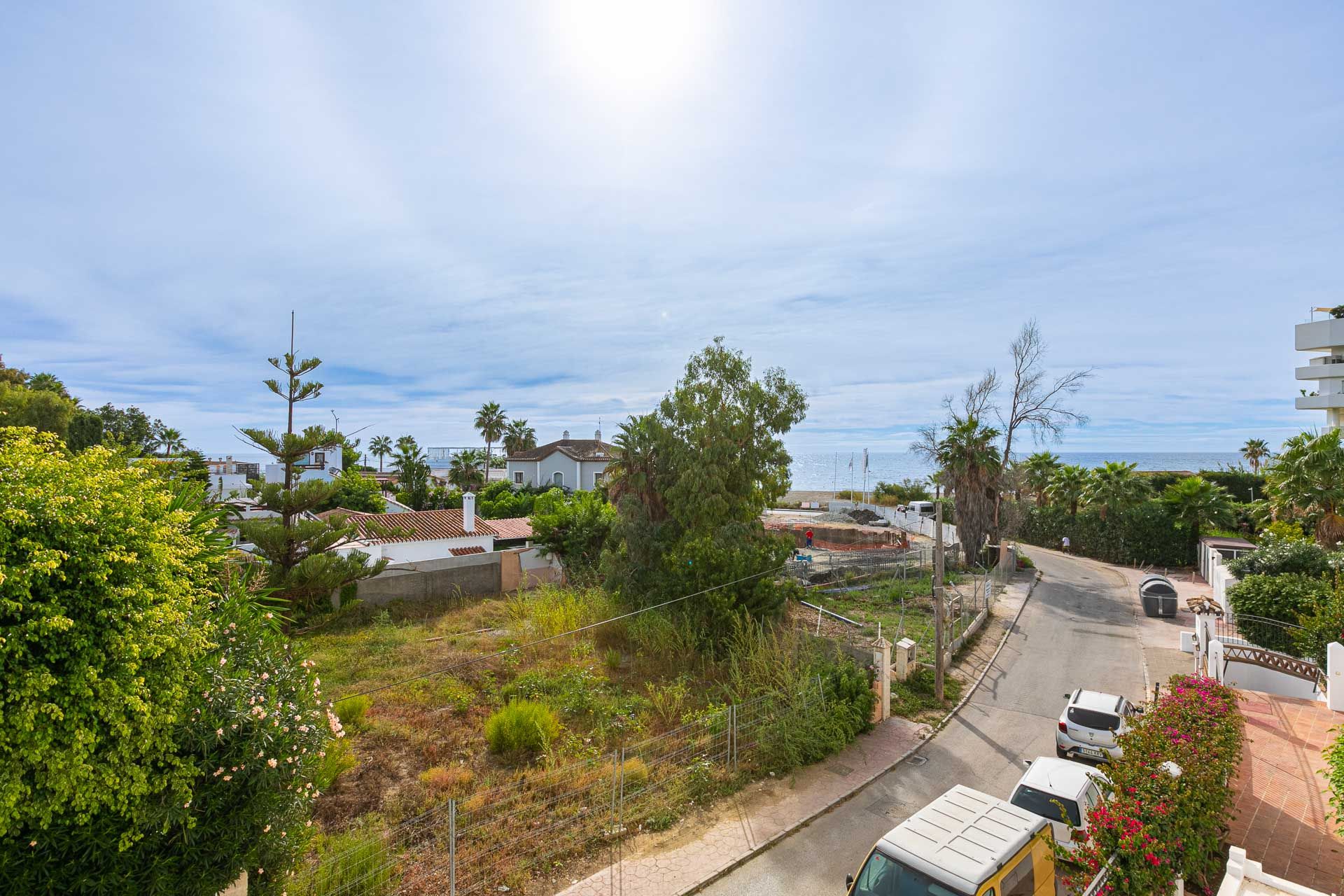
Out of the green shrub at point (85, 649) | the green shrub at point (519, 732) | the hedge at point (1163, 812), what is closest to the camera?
the green shrub at point (85, 649)

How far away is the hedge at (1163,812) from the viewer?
231 inches

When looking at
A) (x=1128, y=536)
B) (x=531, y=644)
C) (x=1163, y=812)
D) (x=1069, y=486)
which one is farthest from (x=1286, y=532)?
(x=531, y=644)

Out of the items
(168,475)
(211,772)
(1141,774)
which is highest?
(168,475)

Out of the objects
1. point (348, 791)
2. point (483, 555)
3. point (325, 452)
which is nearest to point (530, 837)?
point (348, 791)

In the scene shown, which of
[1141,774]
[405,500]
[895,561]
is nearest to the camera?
[1141,774]

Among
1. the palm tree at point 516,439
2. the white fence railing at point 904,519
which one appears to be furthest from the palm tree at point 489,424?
the white fence railing at point 904,519

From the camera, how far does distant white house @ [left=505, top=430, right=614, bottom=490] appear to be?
53812 millimetres

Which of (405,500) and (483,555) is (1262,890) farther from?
(405,500)

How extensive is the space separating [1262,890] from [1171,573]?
3086cm

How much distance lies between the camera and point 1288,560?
1795cm

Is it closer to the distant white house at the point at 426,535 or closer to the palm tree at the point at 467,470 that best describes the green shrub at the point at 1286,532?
the distant white house at the point at 426,535

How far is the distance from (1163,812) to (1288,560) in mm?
17401

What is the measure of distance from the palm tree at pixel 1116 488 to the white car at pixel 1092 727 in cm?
2562

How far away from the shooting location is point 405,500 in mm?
43844
